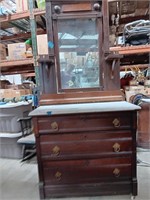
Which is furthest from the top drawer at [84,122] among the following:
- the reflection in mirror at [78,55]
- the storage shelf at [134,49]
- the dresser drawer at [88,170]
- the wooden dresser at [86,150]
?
the storage shelf at [134,49]

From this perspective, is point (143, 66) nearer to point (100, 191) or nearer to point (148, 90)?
point (148, 90)

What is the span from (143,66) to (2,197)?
2.33 meters

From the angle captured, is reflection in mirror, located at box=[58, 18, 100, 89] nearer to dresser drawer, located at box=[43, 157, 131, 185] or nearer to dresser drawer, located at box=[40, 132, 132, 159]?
dresser drawer, located at box=[40, 132, 132, 159]

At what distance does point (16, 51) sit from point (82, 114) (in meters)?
1.43

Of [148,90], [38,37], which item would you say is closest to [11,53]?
[38,37]

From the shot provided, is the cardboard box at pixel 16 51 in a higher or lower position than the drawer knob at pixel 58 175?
higher

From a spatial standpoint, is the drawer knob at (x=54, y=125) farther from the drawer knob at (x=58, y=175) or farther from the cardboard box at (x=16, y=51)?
the cardboard box at (x=16, y=51)

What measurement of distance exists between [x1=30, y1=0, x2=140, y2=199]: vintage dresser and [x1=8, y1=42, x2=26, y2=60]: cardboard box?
842 millimetres

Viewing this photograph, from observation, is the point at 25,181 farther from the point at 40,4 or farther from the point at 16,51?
the point at 40,4

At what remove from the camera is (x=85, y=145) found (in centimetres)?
141

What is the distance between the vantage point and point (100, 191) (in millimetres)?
1448

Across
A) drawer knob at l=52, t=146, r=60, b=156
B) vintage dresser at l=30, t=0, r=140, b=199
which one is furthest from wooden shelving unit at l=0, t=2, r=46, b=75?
drawer knob at l=52, t=146, r=60, b=156

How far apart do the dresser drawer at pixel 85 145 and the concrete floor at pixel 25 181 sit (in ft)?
1.14

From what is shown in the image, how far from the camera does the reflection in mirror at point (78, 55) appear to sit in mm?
1627
